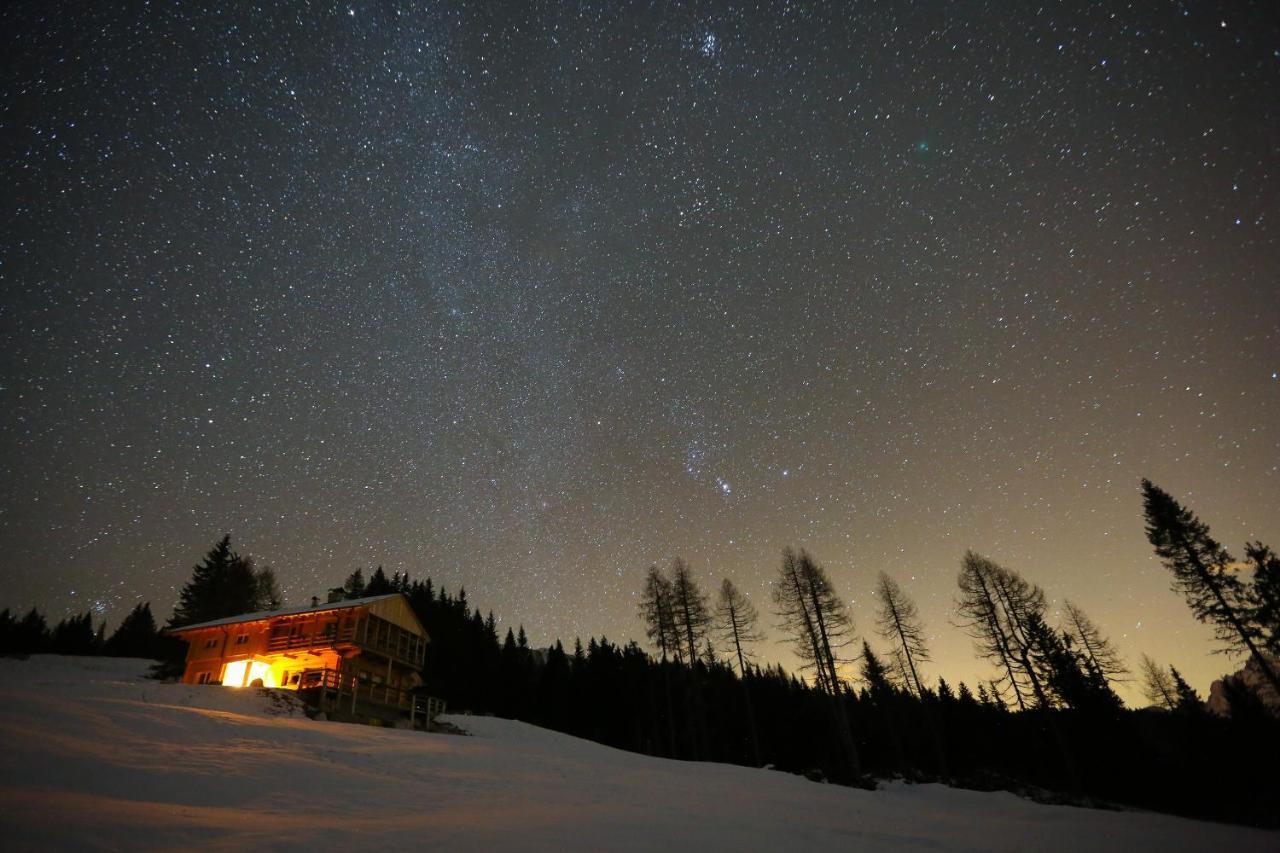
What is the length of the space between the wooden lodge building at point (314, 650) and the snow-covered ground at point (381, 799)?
8.18 metres

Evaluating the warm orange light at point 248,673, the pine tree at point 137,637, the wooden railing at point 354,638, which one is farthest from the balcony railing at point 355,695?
the pine tree at point 137,637

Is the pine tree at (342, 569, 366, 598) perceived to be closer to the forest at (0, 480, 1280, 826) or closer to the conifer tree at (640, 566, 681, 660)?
the forest at (0, 480, 1280, 826)

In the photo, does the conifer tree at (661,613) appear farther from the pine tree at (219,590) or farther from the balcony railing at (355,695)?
the pine tree at (219,590)

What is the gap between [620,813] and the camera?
39.0 ft

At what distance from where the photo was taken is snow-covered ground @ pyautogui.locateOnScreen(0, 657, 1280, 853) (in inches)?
295

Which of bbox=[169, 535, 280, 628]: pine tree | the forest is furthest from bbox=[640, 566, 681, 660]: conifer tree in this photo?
bbox=[169, 535, 280, 628]: pine tree

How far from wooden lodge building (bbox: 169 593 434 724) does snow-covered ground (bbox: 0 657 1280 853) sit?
818 centimetres

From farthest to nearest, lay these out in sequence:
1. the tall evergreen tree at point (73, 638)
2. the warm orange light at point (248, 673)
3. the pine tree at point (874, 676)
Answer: the tall evergreen tree at point (73, 638) → the pine tree at point (874, 676) → the warm orange light at point (248, 673)

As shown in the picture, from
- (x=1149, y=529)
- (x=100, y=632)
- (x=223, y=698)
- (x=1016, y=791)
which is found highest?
(x=100, y=632)

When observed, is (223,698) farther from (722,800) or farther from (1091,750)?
(1091,750)

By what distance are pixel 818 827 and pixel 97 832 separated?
1335cm

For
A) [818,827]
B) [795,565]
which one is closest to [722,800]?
[818,827]

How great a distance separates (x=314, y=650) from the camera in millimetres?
30875

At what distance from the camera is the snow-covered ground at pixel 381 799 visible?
748 cm
